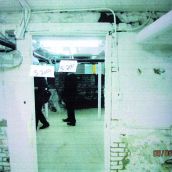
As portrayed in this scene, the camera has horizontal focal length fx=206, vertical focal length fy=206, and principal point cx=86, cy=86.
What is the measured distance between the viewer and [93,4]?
2.61m

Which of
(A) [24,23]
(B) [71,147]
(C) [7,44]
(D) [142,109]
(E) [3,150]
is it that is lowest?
(B) [71,147]

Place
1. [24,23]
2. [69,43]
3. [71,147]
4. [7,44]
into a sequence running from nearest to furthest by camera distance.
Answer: [7,44], [24,23], [71,147], [69,43]

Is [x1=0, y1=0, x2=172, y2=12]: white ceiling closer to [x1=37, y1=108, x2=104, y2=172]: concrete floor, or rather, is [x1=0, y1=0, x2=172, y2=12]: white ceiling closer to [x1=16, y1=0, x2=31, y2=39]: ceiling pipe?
[x1=16, y1=0, x2=31, y2=39]: ceiling pipe

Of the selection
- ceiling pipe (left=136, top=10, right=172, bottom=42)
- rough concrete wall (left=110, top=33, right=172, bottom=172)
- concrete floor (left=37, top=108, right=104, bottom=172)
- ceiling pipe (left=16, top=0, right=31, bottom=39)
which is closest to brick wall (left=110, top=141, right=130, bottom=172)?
rough concrete wall (left=110, top=33, right=172, bottom=172)

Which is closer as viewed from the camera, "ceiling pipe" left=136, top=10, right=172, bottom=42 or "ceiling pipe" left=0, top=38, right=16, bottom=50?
"ceiling pipe" left=136, top=10, right=172, bottom=42

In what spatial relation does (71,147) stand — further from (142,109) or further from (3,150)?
(142,109)

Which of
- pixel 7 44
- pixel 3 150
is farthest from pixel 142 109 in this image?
pixel 3 150

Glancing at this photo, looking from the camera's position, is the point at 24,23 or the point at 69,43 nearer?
the point at 24,23

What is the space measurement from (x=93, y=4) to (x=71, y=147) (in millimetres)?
3293

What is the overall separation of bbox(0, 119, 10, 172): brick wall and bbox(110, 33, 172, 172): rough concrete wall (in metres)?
1.59

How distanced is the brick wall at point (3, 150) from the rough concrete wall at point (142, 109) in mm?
1589

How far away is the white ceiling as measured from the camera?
8.14 ft

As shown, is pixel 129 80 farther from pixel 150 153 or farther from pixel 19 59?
pixel 19 59

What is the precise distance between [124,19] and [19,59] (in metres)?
1.56
